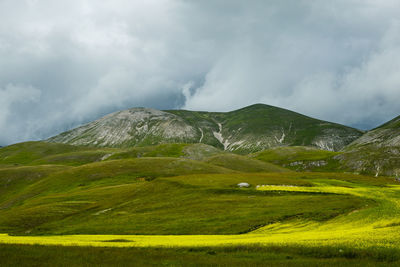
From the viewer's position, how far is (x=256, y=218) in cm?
4775

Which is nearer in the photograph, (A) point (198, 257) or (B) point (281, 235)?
(A) point (198, 257)

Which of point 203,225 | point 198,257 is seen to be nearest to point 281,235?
point 203,225

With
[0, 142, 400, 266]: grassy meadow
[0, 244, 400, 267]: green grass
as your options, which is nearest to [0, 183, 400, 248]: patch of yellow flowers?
[0, 142, 400, 266]: grassy meadow

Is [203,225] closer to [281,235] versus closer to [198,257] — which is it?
[281,235]

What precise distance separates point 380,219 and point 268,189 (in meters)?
37.9

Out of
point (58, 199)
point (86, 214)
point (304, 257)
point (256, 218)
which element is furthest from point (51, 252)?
point (58, 199)

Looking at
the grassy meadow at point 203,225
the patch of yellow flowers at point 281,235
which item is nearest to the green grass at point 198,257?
the grassy meadow at point 203,225

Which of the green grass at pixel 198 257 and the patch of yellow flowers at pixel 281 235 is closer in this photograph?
the green grass at pixel 198 257

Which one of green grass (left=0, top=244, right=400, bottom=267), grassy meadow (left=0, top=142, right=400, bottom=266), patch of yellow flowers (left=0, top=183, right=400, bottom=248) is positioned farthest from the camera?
patch of yellow flowers (left=0, top=183, right=400, bottom=248)

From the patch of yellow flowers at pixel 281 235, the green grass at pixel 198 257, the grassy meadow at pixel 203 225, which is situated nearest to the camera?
the green grass at pixel 198 257

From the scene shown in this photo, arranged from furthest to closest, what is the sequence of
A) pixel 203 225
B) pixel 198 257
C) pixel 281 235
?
pixel 203 225 → pixel 281 235 → pixel 198 257

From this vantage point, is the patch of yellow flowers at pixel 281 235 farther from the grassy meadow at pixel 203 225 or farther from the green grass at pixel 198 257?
the green grass at pixel 198 257

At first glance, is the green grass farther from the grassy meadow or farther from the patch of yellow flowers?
the patch of yellow flowers

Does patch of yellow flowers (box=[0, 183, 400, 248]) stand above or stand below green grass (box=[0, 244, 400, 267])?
below
